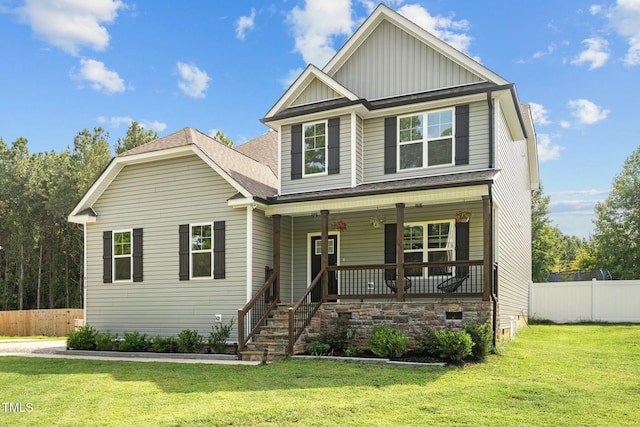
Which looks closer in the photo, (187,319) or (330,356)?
(330,356)

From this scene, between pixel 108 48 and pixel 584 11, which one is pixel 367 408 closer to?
pixel 584 11

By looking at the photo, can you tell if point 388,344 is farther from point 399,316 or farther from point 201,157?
point 201,157

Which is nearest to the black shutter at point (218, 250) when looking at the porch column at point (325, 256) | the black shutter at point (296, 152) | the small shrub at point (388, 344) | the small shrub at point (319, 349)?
the black shutter at point (296, 152)

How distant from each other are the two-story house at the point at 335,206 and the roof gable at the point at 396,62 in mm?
34

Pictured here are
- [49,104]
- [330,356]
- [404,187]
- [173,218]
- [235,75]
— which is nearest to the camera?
[330,356]

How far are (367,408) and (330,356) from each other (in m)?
4.31

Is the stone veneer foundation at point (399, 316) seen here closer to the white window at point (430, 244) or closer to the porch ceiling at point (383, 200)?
the white window at point (430, 244)

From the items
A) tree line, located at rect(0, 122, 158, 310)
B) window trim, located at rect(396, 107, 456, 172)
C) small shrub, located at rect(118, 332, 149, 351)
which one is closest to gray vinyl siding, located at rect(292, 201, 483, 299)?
window trim, located at rect(396, 107, 456, 172)

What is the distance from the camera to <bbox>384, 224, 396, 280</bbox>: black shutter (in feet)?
47.1

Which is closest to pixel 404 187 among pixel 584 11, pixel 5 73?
pixel 584 11

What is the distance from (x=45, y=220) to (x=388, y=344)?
28.6m

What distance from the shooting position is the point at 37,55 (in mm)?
20703

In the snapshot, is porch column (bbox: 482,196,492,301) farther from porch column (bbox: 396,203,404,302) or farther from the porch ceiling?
Answer: porch column (bbox: 396,203,404,302)

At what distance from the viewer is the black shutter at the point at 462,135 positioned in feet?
44.1
